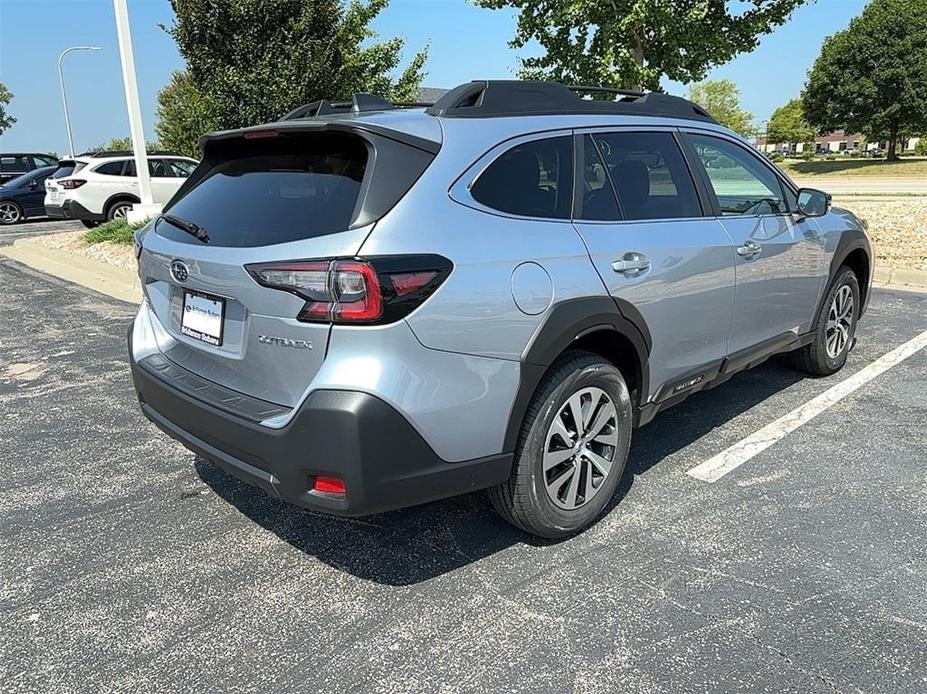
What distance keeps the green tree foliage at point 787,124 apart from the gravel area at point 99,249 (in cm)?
8883

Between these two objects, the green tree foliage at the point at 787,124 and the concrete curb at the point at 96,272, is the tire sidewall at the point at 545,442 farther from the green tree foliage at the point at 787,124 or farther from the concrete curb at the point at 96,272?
the green tree foliage at the point at 787,124

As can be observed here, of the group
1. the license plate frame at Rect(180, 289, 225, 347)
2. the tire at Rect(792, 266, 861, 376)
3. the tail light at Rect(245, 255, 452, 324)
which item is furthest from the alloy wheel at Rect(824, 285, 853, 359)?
the license plate frame at Rect(180, 289, 225, 347)

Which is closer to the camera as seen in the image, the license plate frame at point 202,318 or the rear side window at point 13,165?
the license plate frame at point 202,318

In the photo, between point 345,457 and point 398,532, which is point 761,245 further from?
point 345,457

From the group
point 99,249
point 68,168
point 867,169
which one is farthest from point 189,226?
point 867,169

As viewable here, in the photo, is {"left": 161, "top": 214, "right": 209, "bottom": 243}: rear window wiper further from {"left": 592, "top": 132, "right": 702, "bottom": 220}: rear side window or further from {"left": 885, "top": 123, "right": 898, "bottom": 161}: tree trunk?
{"left": 885, "top": 123, "right": 898, "bottom": 161}: tree trunk

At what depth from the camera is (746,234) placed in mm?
3770

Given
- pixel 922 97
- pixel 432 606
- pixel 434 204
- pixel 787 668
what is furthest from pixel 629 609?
pixel 922 97

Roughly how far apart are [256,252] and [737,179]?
2.88m

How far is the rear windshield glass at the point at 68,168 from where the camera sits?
15227 millimetres

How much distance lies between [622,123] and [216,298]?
6.50 feet

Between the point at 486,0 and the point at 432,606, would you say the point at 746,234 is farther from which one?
the point at 486,0

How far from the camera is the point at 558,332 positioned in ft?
8.66

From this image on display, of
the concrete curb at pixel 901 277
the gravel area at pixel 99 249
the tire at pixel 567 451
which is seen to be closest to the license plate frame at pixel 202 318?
the tire at pixel 567 451
